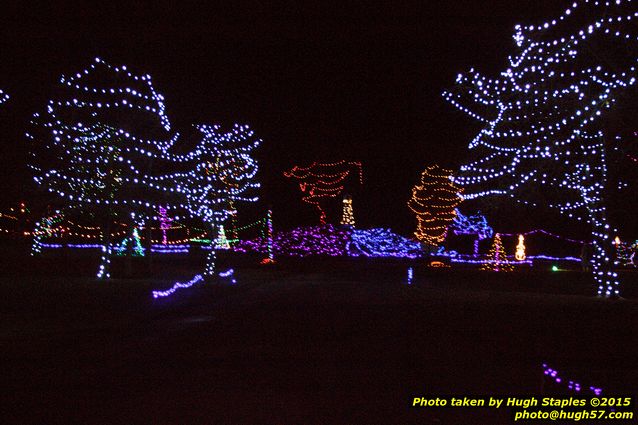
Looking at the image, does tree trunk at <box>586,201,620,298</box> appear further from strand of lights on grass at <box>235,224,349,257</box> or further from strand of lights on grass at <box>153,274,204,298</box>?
strand of lights on grass at <box>235,224,349,257</box>

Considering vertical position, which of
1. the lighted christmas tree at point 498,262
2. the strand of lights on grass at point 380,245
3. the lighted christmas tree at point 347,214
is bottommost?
the lighted christmas tree at point 498,262

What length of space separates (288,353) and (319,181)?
48.6 meters

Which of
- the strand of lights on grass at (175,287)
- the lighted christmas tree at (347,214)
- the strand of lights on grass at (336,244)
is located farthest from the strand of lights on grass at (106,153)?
the lighted christmas tree at (347,214)

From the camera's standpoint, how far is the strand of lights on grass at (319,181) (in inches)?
2261

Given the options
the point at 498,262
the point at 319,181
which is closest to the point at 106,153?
the point at 498,262

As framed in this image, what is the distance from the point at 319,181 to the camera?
57.8m

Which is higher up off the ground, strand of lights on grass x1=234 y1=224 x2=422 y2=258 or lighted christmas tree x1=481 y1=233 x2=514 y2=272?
strand of lights on grass x1=234 y1=224 x2=422 y2=258

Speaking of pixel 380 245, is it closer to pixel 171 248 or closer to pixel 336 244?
pixel 336 244

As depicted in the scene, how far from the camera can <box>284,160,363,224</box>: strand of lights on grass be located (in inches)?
2261

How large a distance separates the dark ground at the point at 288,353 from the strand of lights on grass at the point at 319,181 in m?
38.8

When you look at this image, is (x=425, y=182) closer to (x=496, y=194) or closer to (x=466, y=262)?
(x=466, y=262)

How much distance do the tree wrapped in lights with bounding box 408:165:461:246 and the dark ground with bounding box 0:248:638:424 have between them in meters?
25.8

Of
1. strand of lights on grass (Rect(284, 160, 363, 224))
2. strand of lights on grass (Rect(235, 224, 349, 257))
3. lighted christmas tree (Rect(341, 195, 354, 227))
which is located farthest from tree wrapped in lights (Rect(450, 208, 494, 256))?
strand of lights on grass (Rect(284, 160, 363, 224))
